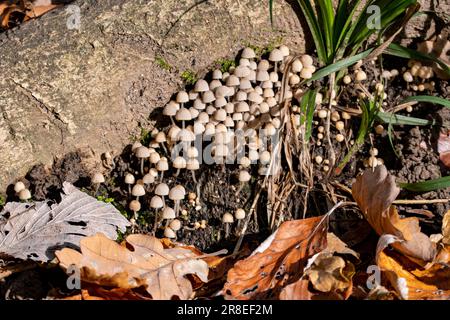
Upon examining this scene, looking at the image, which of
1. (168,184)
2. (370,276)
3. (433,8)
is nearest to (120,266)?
(168,184)

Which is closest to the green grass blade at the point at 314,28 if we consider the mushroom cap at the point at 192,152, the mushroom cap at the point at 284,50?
the mushroom cap at the point at 284,50

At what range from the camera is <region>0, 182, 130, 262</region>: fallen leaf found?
3.24 metres

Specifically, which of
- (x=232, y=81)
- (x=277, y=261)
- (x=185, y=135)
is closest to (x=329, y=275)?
(x=277, y=261)

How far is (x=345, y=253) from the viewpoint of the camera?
11.2 feet

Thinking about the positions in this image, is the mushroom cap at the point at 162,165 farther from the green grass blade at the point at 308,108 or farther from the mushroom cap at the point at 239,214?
the green grass blade at the point at 308,108

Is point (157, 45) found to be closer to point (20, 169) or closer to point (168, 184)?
point (168, 184)

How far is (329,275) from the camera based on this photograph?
9.59ft

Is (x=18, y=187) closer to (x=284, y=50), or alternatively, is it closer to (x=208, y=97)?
(x=208, y=97)

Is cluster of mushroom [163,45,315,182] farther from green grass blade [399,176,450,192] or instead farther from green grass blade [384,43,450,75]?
green grass blade [399,176,450,192]

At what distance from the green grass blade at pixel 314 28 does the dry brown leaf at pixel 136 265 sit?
1.38 meters

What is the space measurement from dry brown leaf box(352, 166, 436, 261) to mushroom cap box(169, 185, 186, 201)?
964 mm

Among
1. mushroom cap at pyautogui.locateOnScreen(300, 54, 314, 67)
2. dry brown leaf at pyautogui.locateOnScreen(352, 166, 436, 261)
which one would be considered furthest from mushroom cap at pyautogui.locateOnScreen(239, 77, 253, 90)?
dry brown leaf at pyautogui.locateOnScreen(352, 166, 436, 261)

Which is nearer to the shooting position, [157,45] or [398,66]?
[157,45]

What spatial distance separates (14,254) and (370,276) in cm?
178
